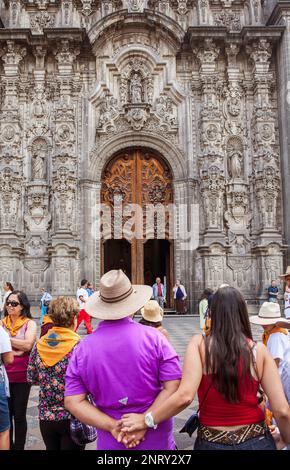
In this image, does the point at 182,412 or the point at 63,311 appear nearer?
the point at 63,311

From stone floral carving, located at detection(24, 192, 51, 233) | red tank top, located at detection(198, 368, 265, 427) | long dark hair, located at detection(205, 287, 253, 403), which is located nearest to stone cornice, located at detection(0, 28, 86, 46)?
stone floral carving, located at detection(24, 192, 51, 233)

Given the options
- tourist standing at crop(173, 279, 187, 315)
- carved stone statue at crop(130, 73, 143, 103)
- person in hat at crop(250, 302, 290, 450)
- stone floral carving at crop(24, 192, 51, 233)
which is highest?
carved stone statue at crop(130, 73, 143, 103)

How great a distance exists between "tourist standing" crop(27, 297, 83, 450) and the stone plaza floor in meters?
1.42

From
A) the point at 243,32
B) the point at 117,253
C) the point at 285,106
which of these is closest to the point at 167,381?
the point at 285,106

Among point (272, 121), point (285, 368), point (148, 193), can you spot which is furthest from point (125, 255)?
point (285, 368)

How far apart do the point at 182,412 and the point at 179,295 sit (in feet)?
32.3

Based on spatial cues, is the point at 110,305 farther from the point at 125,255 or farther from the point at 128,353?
the point at 125,255

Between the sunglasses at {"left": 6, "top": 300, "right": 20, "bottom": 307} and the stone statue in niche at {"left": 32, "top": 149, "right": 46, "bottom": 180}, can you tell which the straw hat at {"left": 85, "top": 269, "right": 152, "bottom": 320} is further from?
the stone statue in niche at {"left": 32, "top": 149, "right": 46, "bottom": 180}

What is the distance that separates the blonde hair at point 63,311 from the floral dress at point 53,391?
236 mm

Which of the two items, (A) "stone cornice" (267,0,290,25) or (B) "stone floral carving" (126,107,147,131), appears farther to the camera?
(B) "stone floral carving" (126,107,147,131)

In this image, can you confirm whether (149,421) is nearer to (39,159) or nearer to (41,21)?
(39,159)

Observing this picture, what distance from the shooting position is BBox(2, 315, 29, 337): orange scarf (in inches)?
163

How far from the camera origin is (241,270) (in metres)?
16.0

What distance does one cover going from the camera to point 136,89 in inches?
666
